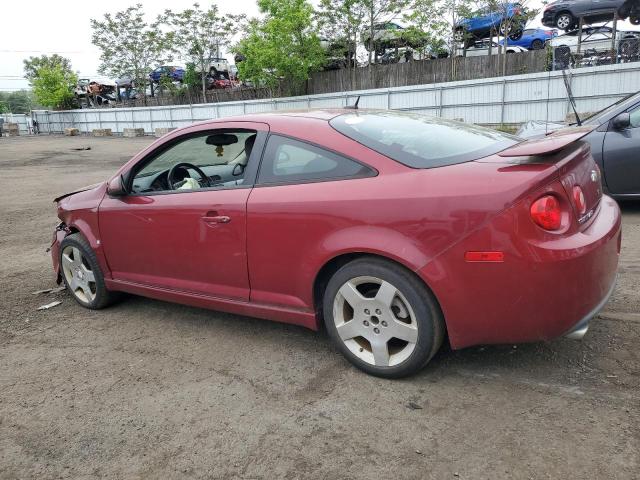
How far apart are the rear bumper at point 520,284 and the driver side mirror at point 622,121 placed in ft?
13.3

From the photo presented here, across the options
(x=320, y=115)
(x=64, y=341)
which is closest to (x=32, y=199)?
(x=64, y=341)

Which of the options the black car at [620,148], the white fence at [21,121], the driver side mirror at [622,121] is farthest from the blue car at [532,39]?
the white fence at [21,121]

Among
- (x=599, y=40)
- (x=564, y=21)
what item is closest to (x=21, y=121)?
(x=564, y=21)

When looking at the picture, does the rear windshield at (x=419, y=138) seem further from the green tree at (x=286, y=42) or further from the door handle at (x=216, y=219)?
the green tree at (x=286, y=42)

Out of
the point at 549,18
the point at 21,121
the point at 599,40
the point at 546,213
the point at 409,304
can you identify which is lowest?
the point at 409,304

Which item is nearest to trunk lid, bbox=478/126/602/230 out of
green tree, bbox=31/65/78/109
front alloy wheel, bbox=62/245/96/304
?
front alloy wheel, bbox=62/245/96/304

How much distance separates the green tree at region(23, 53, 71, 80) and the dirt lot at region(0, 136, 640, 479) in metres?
53.7

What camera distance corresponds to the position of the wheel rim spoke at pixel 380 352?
291 cm

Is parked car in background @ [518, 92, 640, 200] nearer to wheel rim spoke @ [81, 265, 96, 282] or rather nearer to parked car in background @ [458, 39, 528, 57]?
wheel rim spoke @ [81, 265, 96, 282]

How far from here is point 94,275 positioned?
4.34 m

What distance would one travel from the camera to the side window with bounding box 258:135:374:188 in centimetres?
298

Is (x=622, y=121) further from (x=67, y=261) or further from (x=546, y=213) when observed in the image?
(x=67, y=261)

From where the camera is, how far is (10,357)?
3.68m

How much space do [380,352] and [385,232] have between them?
0.69 metres
